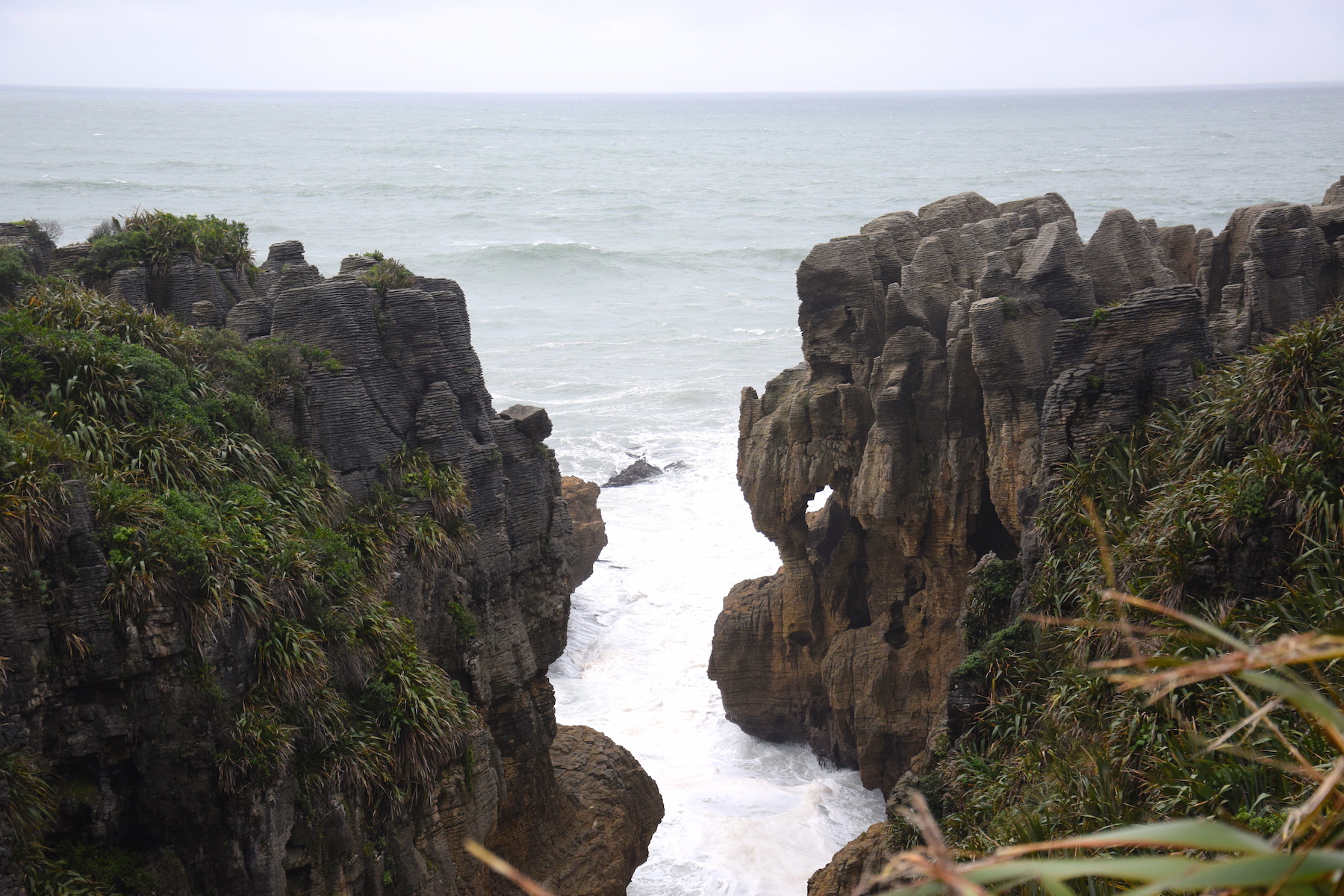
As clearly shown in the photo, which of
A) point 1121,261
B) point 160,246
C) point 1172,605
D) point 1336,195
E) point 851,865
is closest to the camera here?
point 1172,605

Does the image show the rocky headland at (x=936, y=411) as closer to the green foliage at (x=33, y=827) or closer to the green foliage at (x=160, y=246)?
the green foliage at (x=33, y=827)

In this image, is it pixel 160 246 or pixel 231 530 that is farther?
pixel 160 246

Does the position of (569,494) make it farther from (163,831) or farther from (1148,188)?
(1148,188)

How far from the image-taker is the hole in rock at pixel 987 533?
60.5 feet

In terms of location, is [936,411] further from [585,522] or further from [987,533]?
[585,522]

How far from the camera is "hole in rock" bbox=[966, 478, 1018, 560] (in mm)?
18438

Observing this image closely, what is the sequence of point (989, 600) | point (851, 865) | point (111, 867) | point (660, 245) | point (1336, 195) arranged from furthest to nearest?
point (660, 245) < point (1336, 195) < point (989, 600) < point (851, 865) < point (111, 867)

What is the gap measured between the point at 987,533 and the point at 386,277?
34.6ft

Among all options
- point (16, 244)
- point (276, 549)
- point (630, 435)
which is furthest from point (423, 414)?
point (630, 435)

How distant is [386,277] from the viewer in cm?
1559

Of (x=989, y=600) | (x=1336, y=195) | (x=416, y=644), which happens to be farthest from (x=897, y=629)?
(x=1336, y=195)

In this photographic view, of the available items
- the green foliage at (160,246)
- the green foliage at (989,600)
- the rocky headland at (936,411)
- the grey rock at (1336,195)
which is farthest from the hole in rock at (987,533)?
the green foliage at (160,246)

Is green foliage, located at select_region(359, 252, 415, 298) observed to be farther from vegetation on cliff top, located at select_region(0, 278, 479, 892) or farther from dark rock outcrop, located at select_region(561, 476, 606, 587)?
dark rock outcrop, located at select_region(561, 476, 606, 587)

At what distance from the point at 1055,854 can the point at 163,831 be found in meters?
7.76
